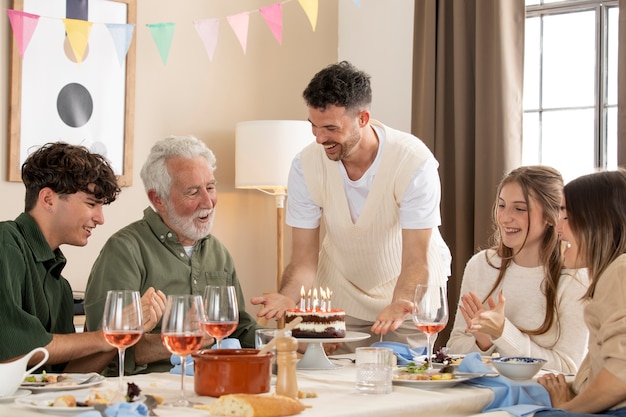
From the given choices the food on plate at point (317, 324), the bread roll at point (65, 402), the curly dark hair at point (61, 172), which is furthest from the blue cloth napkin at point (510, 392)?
the curly dark hair at point (61, 172)

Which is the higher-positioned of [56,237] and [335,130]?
[335,130]

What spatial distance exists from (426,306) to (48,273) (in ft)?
3.40

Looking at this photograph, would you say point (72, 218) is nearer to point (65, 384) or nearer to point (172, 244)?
point (172, 244)

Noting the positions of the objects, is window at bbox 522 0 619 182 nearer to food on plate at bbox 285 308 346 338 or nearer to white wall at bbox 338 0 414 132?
white wall at bbox 338 0 414 132

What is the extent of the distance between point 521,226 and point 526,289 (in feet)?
0.74

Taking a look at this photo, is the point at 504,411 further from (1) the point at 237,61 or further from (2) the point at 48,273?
(1) the point at 237,61

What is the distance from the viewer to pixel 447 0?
193 inches

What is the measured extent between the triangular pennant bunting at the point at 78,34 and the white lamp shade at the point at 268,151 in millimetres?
982

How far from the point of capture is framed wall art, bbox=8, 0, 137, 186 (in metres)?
4.12

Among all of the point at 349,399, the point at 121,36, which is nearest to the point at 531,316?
the point at 349,399

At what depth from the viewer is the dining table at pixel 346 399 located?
167 cm

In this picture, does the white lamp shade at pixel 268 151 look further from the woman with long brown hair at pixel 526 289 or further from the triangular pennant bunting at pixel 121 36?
the woman with long brown hair at pixel 526 289

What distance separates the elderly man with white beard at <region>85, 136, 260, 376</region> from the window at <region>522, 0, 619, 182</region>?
241cm

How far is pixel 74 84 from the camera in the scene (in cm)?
Result: 431
